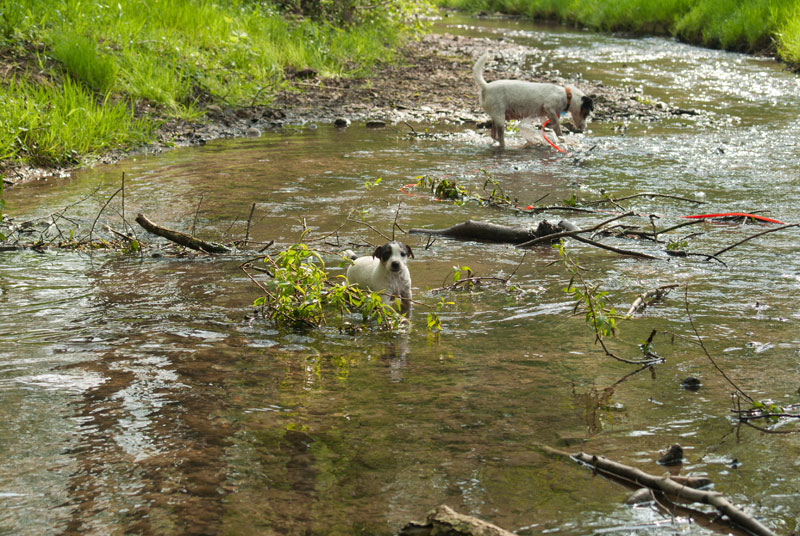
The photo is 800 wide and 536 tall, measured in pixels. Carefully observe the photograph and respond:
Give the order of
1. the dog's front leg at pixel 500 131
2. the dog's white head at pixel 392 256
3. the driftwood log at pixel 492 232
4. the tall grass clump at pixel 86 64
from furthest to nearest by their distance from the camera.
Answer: the dog's front leg at pixel 500 131
the tall grass clump at pixel 86 64
the driftwood log at pixel 492 232
the dog's white head at pixel 392 256

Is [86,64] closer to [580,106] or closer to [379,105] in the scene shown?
[379,105]

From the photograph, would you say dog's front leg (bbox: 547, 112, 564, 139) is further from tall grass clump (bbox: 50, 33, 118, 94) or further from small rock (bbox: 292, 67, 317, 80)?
tall grass clump (bbox: 50, 33, 118, 94)

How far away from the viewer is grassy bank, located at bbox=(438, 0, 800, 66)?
18.7 meters

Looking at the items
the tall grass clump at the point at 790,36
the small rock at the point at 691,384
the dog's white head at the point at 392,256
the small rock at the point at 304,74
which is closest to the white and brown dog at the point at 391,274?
the dog's white head at the point at 392,256

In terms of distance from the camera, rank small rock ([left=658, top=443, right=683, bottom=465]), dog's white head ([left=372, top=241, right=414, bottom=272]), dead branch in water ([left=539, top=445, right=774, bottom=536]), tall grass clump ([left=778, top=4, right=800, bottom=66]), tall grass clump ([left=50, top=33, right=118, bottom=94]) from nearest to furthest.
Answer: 1. dead branch in water ([left=539, top=445, right=774, bottom=536])
2. small rock ([left=658, top=443, right=683, bottom=465])
3. dog's white head ([left=372, top=241, right=414, bottom=272])
4. tall grass clump ([left=50, top=33, right=118, bottom=94])
5. tall grass clump ([left=778, top=4, right=800, bottom=66])

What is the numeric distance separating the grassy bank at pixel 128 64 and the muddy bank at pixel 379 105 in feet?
0.90

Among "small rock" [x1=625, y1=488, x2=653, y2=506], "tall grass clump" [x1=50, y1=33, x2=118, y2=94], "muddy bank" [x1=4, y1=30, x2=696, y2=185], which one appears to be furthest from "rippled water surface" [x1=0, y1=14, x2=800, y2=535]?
"muddy bank" [x1=4, y1=30, x2=696, y2=185]

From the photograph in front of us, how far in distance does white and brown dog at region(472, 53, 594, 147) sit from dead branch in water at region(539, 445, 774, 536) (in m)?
8.52

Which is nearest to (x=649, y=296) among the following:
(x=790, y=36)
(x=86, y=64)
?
(x=86, y=64)

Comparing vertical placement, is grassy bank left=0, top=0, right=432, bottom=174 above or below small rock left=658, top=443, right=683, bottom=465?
above

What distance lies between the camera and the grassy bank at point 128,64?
9883mm

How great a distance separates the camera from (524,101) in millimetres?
11430

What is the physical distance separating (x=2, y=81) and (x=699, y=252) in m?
8.82

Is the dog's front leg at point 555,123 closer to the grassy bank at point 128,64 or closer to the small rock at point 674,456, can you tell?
the grassy bank at point 128,64
